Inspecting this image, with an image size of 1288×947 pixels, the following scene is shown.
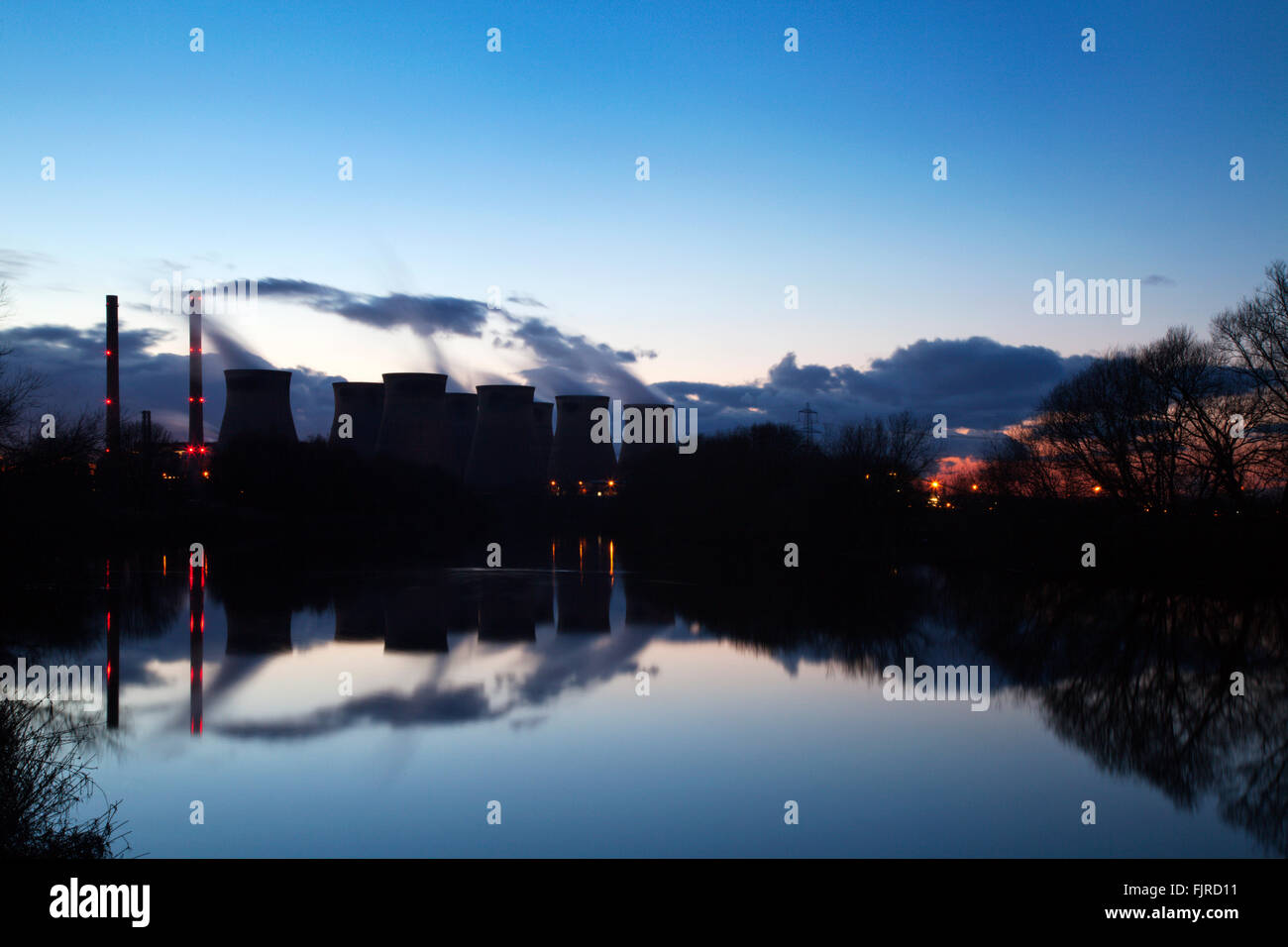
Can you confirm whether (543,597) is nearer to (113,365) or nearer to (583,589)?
(583,589)

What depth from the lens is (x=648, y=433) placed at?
4356cm

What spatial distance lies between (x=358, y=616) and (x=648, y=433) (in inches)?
1301

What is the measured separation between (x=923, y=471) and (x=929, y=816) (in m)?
30.0

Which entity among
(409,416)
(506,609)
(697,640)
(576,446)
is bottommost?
(697,640)

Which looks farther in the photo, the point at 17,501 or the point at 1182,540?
the point at 1182,540

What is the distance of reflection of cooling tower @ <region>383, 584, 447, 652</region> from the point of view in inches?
351

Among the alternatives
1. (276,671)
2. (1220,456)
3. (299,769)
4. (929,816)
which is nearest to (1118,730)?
(929,816)

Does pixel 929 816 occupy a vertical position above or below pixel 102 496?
below

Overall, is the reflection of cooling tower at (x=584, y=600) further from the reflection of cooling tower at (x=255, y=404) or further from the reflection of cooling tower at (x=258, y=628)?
the reflection of cooling tower at (x=255, y=404)

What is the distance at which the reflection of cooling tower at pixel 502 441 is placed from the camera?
131 ft

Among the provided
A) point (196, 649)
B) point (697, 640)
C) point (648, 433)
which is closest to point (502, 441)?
point (648, 433)
